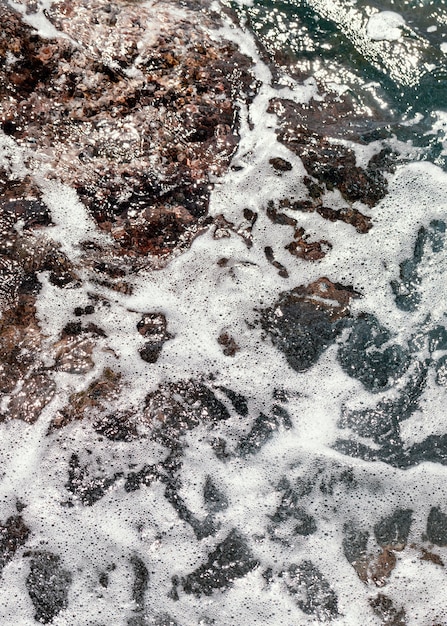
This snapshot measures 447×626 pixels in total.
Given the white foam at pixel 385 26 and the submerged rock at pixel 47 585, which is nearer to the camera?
the submerged rock at pixel 47 585

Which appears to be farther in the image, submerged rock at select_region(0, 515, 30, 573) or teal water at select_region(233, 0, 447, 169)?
teal water at select_region(233, 0, 447, 169)

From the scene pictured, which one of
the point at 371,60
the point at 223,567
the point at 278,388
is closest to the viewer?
the point at 223,567

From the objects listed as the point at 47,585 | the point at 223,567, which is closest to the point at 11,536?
the point at 47,585

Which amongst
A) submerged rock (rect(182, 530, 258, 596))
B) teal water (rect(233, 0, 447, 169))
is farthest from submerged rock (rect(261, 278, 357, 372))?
submerged rock (rect(182, 530, 258, 596))

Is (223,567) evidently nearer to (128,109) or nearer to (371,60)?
(128,109)

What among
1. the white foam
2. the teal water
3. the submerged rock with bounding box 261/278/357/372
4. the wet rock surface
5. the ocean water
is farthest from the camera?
the white foam

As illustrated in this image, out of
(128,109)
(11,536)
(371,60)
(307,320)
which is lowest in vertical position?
(11,536)

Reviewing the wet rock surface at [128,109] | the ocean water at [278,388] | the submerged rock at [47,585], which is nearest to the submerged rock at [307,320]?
the ocean water at [278,388]

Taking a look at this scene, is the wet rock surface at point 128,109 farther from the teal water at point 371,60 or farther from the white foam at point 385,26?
the white foam at point 385,26

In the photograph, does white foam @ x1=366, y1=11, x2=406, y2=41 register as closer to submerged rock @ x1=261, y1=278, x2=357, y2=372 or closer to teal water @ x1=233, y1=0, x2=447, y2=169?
teal water @ x1=233, y1=0, x2=447, y2=169

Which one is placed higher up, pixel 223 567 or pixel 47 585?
pixel 223 567
